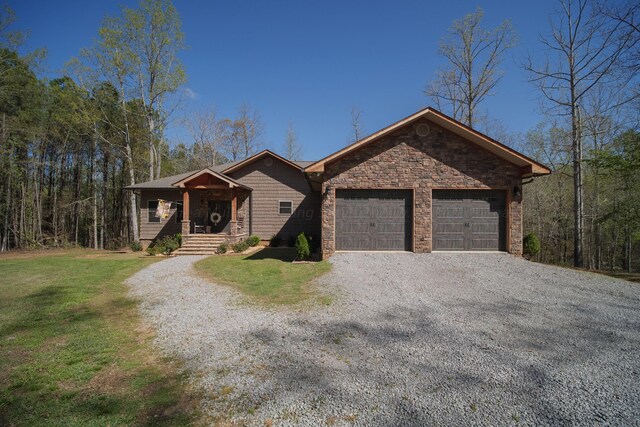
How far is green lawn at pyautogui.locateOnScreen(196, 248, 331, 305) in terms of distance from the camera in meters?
6.95

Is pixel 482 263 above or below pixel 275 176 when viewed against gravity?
below

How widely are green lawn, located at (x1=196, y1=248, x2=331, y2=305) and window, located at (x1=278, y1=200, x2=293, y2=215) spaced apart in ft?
19.6

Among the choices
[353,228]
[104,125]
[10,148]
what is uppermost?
[104,125]

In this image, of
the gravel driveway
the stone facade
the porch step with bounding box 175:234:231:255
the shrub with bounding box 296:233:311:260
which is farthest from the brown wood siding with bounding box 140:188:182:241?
the stone facade

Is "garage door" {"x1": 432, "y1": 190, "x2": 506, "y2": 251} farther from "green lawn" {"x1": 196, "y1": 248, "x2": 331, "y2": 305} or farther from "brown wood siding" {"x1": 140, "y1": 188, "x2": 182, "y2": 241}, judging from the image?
"brown wood siding" {"x1": 140, "y1": 188, "x2": 182, "y2": 241}

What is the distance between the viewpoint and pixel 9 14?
53.3ft

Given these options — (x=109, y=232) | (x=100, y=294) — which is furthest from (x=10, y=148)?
(x=100, y=294)

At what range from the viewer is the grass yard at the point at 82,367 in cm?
279

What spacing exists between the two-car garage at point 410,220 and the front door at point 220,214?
30.7ft

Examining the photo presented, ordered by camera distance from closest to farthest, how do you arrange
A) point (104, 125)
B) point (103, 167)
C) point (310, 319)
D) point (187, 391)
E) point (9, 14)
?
point (187, 391) → point (310, 319) → point (9, 14) → point (104, 125) → point (103, 167)

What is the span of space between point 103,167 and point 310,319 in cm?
2830

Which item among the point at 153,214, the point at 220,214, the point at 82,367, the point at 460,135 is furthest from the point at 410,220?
the point at 153,214

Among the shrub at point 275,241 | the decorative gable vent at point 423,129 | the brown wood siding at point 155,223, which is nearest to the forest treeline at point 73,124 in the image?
the brown wood siding at point 155,223

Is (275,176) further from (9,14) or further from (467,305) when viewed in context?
(9,14)
